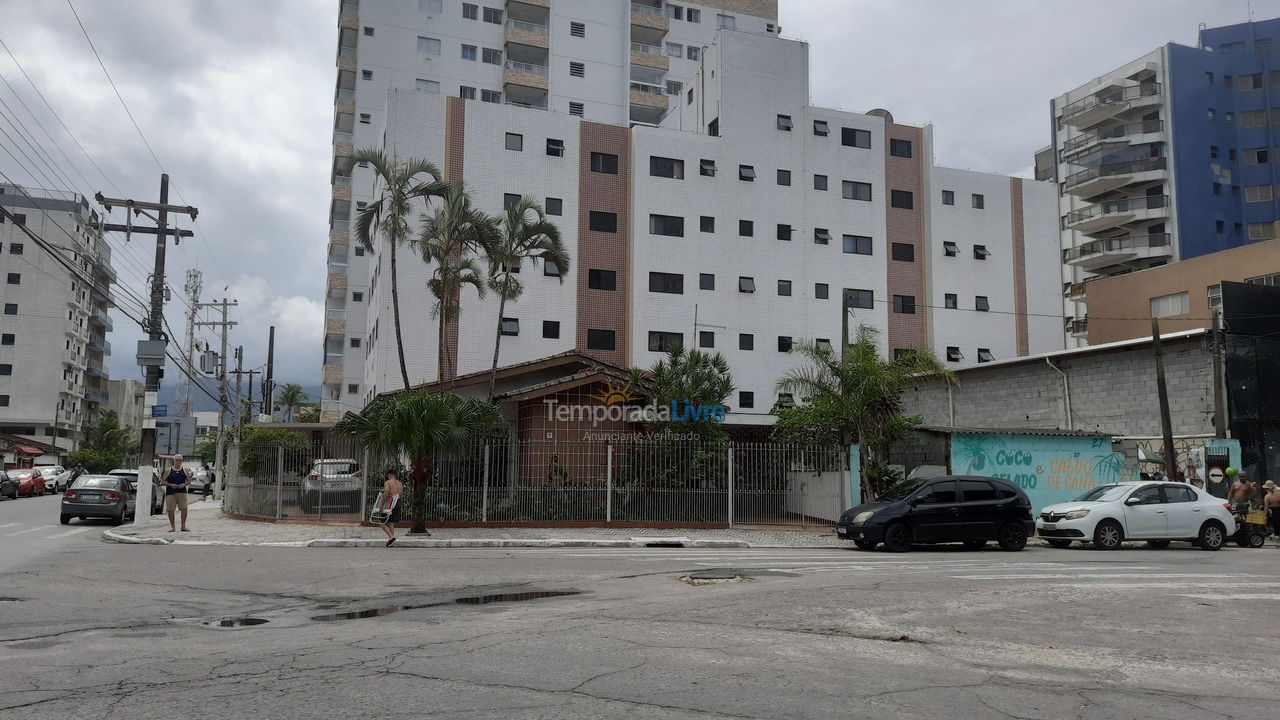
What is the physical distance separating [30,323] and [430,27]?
4451 cm

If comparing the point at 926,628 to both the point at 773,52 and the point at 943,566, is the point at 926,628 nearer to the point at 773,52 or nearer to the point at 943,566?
the point at 943,566

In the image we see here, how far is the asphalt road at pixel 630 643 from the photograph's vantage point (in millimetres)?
5961

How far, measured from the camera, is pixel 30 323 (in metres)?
77.6

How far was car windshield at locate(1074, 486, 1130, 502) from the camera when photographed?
20.3m

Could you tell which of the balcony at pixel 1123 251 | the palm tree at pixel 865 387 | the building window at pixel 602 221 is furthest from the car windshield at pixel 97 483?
the balcony at pixel 1123 251

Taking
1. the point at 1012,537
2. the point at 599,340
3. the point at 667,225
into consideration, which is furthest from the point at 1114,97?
the point at 1012,537

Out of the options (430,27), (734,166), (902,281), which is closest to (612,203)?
(734,166)

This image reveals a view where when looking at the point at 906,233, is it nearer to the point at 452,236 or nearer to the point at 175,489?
the point at 452,236

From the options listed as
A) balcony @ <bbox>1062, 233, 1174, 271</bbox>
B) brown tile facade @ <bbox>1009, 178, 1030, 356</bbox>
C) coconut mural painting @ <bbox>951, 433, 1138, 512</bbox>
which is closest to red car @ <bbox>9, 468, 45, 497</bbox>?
coconut mural painting @ <bbox>951, 433, 1138, 512</bbox>

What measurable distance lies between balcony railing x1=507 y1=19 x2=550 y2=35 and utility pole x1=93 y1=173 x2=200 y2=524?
38.6m

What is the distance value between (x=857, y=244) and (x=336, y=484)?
34.3 m

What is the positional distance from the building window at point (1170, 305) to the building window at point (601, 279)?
2533cm

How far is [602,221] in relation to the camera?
45469 mm

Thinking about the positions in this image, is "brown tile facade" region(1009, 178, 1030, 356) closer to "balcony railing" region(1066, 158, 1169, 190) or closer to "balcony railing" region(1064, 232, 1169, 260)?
"balcony railing" region(1066, 158, 1169, 190)
